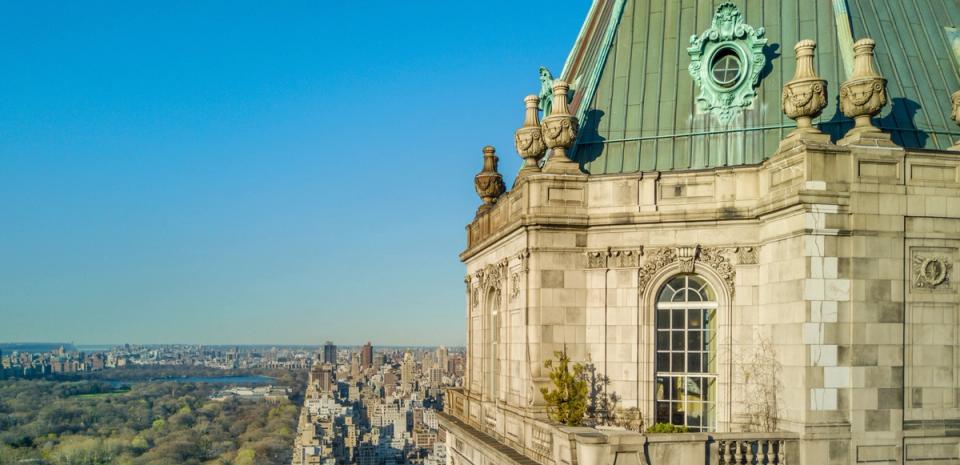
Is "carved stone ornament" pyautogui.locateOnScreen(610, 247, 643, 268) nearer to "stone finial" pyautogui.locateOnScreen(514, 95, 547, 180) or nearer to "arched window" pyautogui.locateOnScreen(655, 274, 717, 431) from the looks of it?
"arched window" pyautogui.locateOnScreen(655, 274, 717, 431)

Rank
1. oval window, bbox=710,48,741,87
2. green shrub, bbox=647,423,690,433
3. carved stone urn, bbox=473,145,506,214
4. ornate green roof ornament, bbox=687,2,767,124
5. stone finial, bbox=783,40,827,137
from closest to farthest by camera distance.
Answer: stone finial, bbox=783,40,827,137 → green shrub, bbox=647,423,690,433 → ornate green roof ornament, bbox=687,2,767,124 → oval window, bbox=710,48,741,87 → carved stone urn, bbox=473,145,506,214

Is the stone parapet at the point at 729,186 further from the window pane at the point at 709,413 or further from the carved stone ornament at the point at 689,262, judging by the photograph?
the window pane at the point at 709,413

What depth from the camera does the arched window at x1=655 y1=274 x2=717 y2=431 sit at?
70.2ft

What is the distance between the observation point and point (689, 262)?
69.8 feet

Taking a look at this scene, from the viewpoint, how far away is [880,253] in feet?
61.6

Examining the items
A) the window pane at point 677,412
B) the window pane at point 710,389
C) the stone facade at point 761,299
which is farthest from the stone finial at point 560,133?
the window pane at point 677,412

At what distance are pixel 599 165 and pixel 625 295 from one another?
12.1ft

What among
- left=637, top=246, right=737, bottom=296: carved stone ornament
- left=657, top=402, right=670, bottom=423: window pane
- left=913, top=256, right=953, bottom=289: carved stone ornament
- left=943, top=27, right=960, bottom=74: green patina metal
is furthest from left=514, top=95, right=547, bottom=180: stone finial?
left=943, top=27, right=960, bottom=74: green patina metal

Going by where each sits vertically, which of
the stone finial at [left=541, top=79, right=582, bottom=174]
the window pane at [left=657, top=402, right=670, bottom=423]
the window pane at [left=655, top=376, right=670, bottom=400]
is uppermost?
the stone finial at [left=541, top=79, right=582, bottom=174]

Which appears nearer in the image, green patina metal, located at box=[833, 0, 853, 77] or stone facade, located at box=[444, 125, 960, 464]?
stone facade, located at box=[444, 125, 960, 464]

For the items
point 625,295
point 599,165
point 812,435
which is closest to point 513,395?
point 625,295

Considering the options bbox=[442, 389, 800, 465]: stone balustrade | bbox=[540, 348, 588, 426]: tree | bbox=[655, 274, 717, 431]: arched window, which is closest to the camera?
bbox=[442, 389, 800, 465]: stone balustrade

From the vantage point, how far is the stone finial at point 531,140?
23.9m

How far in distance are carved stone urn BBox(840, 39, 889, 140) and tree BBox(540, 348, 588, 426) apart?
23.9ft
